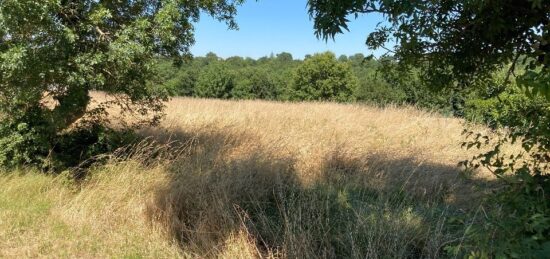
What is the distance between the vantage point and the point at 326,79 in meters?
34.4

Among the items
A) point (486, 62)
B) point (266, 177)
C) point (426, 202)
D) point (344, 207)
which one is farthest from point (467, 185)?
point (486, 62)

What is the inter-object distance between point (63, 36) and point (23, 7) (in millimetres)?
635

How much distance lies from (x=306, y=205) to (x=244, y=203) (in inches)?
32.6

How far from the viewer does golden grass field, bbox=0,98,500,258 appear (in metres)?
4.36

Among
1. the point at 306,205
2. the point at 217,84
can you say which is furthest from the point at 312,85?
the point at 306,205

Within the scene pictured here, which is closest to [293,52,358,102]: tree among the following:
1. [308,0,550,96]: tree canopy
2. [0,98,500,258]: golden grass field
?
[0,98,500,258]: golden grass field

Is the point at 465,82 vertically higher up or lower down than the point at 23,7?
lower down

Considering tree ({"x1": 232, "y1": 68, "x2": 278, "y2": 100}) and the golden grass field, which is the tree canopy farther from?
tree ({"x1": 232, "y1": 68, "x2": 278, "y2": 100})

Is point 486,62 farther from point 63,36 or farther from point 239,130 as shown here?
point 239,130

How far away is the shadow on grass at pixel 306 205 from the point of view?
4.22 metres

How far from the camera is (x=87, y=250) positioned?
4.80 metres

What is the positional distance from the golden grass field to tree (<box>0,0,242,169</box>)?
80 cm

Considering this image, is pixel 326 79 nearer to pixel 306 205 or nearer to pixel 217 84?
pixel 217 84

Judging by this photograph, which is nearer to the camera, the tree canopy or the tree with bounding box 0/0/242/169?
the tree canopy
